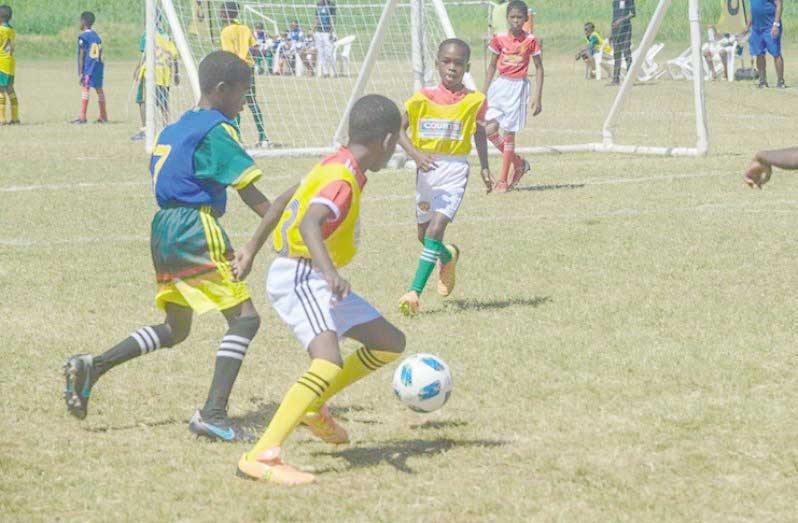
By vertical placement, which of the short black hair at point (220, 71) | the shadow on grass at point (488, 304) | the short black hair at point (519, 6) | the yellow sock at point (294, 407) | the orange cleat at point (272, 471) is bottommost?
the shadow on grass at point (488, 304)

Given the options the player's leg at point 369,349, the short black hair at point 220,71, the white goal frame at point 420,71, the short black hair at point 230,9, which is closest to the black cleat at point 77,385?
the player's leg at point 369,349

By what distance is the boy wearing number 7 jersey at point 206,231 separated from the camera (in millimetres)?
5457

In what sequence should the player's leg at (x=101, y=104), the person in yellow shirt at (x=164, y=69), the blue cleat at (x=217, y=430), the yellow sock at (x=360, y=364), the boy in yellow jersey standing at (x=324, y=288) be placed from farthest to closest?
the player's leg at (x=101, y=104) → the person in yellow shirt at (x=164, y=69) → the blue cleat at (x=217, y=430) → the yellow sock at (x=360, y=364) → the boy in yellow jersey standing at (x=324, y=288)

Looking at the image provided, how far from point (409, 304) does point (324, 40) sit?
16.8 meters

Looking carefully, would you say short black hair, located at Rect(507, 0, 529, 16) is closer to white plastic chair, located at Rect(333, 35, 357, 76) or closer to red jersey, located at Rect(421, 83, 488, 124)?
red jersey, located at Rect(421, 83, 488, 124)

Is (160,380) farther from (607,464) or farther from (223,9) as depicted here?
(223,9)

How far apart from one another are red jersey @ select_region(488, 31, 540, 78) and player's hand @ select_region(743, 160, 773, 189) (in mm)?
8509

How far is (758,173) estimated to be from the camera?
5410mm

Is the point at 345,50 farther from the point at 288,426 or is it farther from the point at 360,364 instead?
the point at 288,426

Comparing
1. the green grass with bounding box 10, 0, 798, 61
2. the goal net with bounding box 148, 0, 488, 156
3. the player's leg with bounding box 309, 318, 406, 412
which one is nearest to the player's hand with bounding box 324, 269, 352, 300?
the player's leg with bounding box 309, 318, 406, 412

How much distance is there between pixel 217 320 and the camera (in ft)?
25.9

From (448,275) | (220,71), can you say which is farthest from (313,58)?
(220,71)

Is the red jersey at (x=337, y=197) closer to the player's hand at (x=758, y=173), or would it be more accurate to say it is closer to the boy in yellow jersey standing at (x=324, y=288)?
the boy in yellow jersey standing at (x=324, y=288)

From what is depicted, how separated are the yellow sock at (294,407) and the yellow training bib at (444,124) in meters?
3.77
